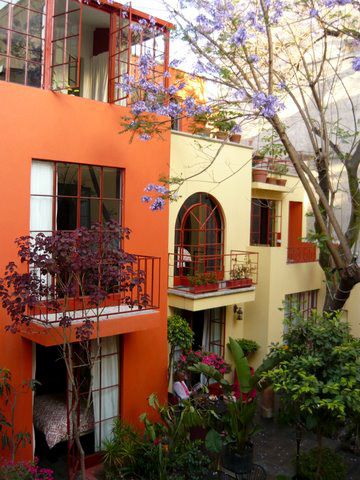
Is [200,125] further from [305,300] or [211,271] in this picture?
[305,300]

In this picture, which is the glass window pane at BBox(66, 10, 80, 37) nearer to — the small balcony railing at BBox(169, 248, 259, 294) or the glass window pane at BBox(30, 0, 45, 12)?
the glass window pane at BBox(30, 0, 45, 12)

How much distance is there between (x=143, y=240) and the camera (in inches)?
395

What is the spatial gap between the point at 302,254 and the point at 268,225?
146cm

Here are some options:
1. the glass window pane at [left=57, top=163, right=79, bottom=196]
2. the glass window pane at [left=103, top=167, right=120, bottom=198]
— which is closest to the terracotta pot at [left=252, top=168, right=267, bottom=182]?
the glass window pane at [left=103, top=167, right=120, bottom=198]

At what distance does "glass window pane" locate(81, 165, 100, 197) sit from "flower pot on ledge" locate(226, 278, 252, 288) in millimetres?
4482

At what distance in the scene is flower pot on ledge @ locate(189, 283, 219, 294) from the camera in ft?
36.8

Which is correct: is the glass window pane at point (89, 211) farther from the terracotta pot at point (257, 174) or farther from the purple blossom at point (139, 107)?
the terracotta pot at point (257, 174)

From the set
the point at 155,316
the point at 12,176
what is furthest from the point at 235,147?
the point at 12,176

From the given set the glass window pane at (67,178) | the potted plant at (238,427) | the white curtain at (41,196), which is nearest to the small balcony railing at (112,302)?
the white curtain at (41,196)

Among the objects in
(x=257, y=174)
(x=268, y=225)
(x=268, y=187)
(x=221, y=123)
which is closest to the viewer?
(x=221, y=123)

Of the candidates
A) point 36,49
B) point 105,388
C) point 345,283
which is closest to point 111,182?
point 36,49

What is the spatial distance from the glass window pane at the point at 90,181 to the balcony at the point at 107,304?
4.97 feet

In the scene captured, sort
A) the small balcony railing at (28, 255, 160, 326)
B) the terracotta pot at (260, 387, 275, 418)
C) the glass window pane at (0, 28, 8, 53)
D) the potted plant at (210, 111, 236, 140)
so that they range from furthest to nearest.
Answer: the terracotta pot at (260, 387, 275, 418)
the potted plant at (210, 111, 236, 140)
the glass window pane at (0, 28, 8, 53)
the small balcony railing at (28, 255, 160, 326)

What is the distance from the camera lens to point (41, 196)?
862 centimetres
